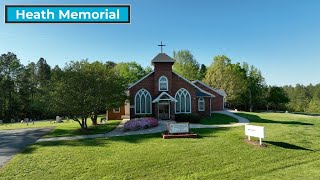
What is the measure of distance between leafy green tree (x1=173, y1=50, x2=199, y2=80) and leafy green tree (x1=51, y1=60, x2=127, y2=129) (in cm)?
3914

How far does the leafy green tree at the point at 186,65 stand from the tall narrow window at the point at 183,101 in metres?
30.7

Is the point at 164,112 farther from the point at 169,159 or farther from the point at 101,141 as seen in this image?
the point at 169,159

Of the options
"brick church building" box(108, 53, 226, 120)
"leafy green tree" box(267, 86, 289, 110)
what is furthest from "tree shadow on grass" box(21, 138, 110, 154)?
"leafy green tree" box(267, 86, 289, 110)

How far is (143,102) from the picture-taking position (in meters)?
31.3

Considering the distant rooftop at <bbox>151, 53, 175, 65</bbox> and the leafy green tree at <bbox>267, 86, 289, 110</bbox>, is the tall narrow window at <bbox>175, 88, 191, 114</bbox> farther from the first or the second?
the leafy green tree at <bbox>267, 86, 289, 110</bbox>

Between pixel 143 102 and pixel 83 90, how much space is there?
9270 mm

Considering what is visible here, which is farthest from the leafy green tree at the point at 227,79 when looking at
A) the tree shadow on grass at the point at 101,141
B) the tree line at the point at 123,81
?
the tree shadow on grass at the point at 101,141

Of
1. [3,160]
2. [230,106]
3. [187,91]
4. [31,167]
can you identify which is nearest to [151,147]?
[31,167]

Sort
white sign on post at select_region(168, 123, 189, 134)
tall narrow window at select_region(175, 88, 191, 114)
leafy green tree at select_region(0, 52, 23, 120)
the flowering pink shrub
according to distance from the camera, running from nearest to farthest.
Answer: white sign on post at select_region(168, 123, 189, 134), the flowering pink shrub, tall narrow window at select_region(175, 88, 191, 114), leafy green tree at select_region(0, 52, 23, 120)

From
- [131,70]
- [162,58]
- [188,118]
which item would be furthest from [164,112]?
[131,70]

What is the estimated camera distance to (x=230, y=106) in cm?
6594

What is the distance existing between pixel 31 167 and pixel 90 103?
10418 millimetres

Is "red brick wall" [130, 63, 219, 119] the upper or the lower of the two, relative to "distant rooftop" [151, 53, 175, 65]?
lower

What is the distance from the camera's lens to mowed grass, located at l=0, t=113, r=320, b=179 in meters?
12.5
